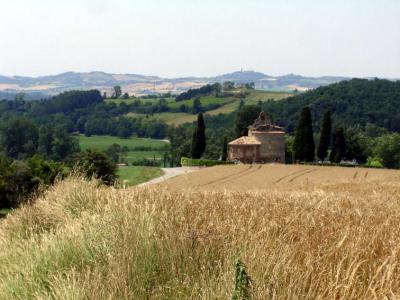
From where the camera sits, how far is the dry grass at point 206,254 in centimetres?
478

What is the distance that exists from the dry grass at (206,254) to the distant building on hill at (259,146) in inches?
2289

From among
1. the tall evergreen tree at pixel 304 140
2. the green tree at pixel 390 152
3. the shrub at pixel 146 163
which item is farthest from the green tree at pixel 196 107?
the tall evergreen tree at pixel 304 140

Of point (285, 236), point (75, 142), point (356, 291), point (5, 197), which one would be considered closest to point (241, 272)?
point (356, 291)

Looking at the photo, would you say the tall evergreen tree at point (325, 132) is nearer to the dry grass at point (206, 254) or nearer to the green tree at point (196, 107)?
the dry grass at point (206, 254)

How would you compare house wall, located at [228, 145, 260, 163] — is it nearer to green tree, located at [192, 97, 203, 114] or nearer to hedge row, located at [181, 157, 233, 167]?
hedge row, located at [181, 157, 233, 167]

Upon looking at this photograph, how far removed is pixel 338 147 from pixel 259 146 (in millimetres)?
14168

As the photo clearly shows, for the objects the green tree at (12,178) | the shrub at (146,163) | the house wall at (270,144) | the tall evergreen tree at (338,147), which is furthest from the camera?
the shrub at (146,163)

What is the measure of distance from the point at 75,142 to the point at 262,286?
117 metres

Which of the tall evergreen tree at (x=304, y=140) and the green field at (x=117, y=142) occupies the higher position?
the tall evergreen tree at (x=304, y=140)

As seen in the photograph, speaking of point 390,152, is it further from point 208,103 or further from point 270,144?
point 208,103

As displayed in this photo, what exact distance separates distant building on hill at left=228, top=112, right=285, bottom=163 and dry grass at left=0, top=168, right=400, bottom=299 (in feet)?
191

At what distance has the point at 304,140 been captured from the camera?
218 feet

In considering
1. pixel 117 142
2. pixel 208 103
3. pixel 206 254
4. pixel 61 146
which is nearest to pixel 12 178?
pixel 206 254

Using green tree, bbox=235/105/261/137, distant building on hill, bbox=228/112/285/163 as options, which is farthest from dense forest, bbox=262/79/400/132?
distant building on hill, bbox=228/112/285/163
